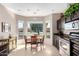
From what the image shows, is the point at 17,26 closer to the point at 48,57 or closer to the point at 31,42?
the point at 31,42

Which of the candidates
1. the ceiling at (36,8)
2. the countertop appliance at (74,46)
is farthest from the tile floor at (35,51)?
the ceiling at (36,8)

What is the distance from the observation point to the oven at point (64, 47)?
8.38 feet

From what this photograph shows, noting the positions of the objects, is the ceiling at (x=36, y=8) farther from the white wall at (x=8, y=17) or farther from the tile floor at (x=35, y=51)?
the tile floor at (x=35, y=51)

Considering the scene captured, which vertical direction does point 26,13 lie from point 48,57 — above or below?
above

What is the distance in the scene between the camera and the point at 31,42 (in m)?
2.93

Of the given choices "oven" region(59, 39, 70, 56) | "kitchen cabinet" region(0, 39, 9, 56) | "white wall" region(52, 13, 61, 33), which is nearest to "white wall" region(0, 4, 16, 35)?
"kitchen cabinet" region(0, 39, 9, 56)

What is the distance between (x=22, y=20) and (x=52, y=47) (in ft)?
2.94

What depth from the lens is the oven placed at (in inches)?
101

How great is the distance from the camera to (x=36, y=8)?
2.67 m

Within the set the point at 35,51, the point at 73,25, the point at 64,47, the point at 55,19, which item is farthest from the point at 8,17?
the point at 73,25

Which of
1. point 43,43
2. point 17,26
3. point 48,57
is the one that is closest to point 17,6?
point 17,26

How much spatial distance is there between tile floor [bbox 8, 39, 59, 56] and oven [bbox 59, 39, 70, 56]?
111mm

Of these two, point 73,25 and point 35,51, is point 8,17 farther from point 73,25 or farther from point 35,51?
point 73,25

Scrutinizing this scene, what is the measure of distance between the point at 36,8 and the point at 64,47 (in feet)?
3.25
